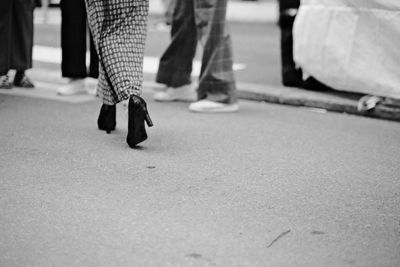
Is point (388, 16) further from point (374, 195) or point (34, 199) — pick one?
point (34, 199)

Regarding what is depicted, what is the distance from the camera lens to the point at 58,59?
845 cm

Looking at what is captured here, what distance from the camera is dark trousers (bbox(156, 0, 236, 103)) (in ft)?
17.7

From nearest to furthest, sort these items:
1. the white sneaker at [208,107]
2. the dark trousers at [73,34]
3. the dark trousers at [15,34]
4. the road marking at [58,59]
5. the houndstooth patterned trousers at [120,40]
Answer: the houndstooth patterned trousers at [120,40], the white sneaker at [208,107], the dark trousers at [73,34], the dark trousers at [15,34], the road marking at [58,59]

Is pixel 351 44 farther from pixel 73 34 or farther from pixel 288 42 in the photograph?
pixel 73 34

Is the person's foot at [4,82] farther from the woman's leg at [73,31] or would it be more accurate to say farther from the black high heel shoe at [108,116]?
the black high heel shoe at [108,116]

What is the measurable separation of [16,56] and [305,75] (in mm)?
2457

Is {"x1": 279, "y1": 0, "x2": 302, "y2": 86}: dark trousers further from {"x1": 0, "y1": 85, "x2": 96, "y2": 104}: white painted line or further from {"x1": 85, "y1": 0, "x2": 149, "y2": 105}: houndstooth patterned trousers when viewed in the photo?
{"x1": 85, "y1": 0, "x2": 149, "y2": 105}: houndstooth patterned trousers

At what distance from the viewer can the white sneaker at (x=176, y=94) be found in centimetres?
598

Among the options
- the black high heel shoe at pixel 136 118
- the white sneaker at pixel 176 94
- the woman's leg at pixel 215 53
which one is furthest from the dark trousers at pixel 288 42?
the black high heel shoe at pixel 136 118

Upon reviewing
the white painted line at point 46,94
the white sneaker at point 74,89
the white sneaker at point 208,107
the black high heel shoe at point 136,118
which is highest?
the black high heel shoe at point 136,118

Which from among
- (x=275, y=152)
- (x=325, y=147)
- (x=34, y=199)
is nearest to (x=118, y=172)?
(x=34, y=199)

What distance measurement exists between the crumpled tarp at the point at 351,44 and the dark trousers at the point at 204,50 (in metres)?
0.91

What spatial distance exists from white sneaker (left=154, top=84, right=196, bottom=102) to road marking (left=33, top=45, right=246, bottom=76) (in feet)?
4.82

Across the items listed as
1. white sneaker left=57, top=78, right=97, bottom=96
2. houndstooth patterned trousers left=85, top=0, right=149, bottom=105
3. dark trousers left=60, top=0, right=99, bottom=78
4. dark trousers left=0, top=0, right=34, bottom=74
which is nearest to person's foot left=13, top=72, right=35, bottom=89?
dark trousers left=0, top=0, right=34, bottom=74
